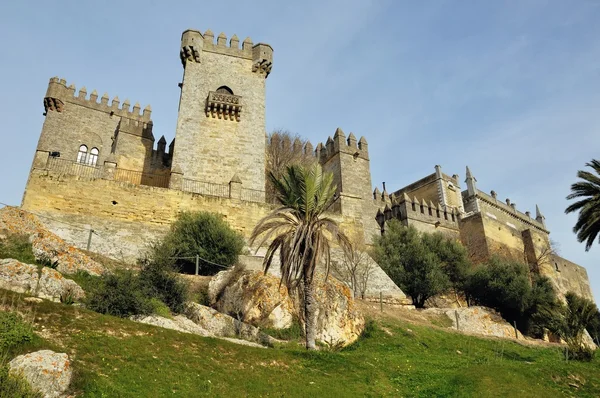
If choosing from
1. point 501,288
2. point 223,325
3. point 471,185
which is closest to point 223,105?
point 223,325

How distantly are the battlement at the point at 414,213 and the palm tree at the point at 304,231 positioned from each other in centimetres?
2136

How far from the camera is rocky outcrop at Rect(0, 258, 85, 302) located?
13.4 meters

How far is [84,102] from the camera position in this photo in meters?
35.9

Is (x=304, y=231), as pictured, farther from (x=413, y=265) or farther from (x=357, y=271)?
(x=413, y=265)

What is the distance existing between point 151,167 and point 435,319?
21500mm

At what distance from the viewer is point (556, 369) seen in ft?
51.7

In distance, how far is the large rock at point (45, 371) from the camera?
29.2 feet

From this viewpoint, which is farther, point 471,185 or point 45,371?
point 471,185

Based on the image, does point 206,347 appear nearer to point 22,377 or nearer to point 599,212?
point 22,377

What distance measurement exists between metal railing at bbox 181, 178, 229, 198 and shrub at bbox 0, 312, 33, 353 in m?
17.1

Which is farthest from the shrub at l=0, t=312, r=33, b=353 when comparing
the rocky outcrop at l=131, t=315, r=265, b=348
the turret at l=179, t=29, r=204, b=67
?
the turret at l=179, t=29, r=204, b=67

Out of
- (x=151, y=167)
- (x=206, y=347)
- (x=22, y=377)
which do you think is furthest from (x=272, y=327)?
(x=151, y=167)

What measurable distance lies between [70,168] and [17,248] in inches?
351

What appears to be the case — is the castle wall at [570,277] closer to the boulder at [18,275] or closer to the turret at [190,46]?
the turret at [190,46]
